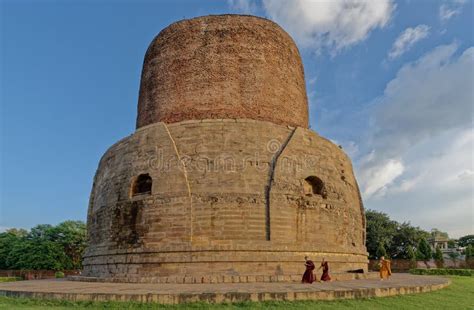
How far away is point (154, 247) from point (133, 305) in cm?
458

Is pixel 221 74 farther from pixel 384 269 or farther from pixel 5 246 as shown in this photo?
pixel 5 246

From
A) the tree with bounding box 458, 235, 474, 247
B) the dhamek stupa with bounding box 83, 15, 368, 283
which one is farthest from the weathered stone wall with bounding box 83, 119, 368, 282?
the tree with bounding box 458, 235, 474, 247

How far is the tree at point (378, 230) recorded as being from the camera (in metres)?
31.6

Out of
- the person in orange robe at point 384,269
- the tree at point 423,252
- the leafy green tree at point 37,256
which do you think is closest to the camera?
the person in orange robe at point 384,269

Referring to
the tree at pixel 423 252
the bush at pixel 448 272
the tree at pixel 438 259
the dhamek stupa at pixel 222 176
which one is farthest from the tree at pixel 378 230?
the dhamek stupa at pixel 222 176

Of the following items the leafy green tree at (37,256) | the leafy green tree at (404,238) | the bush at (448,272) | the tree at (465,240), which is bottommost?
the bush at (448,272)

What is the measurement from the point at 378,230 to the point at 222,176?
23664mm

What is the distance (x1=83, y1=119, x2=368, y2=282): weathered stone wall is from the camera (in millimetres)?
11289

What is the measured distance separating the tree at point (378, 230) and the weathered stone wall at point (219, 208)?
61.6ft

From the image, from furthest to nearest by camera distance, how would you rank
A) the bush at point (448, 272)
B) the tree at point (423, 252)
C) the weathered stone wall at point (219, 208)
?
the tree at point (423, 252) → the bush at point (448, 272) → the weathered stone wall at point (219, 208)

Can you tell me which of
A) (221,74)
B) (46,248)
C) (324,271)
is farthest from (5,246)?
(324,271)

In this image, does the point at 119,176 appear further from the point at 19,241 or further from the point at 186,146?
the point at 19,241

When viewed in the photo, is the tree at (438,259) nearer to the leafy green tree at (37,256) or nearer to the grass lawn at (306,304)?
the grass lawn at (306,304)

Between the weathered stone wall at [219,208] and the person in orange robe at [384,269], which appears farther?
the person in orange robe at [384,269]
